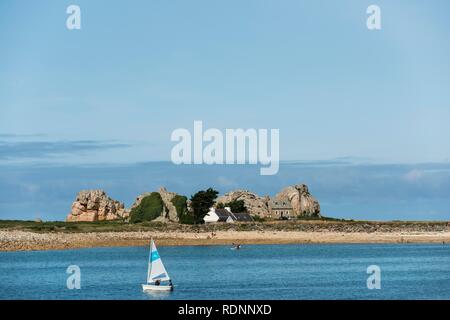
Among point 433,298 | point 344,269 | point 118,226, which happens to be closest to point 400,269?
point 344,269

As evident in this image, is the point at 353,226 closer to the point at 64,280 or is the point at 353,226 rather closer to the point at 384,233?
the point at 384,233

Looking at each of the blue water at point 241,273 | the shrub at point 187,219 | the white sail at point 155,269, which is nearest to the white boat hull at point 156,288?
the white sail at point 155,269

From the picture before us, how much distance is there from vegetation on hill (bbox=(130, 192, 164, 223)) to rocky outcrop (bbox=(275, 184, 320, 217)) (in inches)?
1903

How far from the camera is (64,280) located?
227ft

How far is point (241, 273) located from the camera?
7294 cm

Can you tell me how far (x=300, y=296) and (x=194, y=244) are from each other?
59870 millimetres

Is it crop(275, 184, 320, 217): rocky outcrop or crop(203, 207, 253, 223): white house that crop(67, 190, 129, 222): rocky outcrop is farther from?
crop(275, 184, 320, 217): rocky outcrop

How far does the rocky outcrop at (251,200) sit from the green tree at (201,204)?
124 ft

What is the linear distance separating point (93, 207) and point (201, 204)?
40724 mm

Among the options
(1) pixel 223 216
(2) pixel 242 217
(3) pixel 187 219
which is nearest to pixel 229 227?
(3) pixel 187 219

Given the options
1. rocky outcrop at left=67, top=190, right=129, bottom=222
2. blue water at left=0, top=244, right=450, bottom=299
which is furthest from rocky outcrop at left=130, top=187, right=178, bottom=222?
blue water at left=0, top=244, right=450, bottom=299

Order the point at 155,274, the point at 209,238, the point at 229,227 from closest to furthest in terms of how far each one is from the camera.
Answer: the point at 155,274
the point at 209,238
the point at 229,227

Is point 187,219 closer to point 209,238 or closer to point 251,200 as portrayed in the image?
point 209,238

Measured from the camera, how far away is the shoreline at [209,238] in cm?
11275
